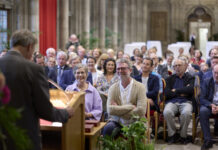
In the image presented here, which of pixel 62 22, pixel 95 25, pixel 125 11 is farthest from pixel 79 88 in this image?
pixel 125 11

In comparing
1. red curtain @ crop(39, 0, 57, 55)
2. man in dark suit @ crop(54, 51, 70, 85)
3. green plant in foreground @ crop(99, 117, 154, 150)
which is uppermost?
red curtain @ crop(39, 0, 57, 55)

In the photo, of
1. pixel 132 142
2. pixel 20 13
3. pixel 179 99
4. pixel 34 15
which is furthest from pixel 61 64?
Answer: pixel 20 13

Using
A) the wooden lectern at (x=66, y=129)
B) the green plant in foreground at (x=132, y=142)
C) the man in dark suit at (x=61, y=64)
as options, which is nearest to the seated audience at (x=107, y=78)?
the man in dark suit at (x=61, y=64)

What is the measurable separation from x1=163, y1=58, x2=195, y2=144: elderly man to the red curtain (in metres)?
6.75

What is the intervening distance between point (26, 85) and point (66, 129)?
0.72m

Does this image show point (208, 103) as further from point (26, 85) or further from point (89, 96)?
point (26, 85)

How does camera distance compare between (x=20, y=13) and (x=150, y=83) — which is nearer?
(x=150, y=83)

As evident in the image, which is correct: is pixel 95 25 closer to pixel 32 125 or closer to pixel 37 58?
pixel 37 58

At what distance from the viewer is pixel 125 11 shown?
2891 cm

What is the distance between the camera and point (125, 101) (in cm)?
566

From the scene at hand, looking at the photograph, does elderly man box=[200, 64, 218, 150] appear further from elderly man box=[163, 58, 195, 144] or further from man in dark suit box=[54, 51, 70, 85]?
man in dark suit box=[54, 51, 70, 85]

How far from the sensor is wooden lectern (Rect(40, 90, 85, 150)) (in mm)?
3527

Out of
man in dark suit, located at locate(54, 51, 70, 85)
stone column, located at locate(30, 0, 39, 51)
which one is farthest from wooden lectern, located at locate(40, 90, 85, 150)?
stone column, located at locate(30, 0, 39, 51)

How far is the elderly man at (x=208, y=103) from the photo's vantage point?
21.8 feet
